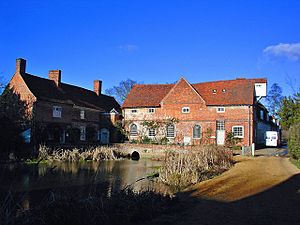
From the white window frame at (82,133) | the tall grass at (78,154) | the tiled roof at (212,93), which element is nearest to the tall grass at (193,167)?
the tall grass at (78,154)

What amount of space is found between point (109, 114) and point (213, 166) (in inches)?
1008

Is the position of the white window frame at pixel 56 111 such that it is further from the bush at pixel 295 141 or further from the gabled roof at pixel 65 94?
the bush at pixel 295 141

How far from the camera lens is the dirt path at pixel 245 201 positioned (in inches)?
316

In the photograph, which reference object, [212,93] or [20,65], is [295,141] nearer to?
[212,93]

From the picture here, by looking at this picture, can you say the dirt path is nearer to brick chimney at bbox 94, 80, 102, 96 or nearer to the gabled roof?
the gabled roof

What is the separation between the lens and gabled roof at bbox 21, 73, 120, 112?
33688 millimetres

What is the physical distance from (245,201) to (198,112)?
2738 cm

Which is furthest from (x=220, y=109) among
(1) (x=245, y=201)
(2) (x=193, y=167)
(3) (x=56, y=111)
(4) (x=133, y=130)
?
(1) (x=245, y=201)

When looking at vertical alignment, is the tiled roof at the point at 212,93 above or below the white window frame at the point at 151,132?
above

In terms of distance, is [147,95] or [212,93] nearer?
[212,93]

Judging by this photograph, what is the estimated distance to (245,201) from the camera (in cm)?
1002

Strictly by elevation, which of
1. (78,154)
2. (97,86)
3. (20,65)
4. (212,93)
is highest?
(97,86)

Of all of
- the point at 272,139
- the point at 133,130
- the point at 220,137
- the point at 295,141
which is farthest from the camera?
the point at 133,130

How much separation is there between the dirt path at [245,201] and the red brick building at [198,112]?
20.2 m
